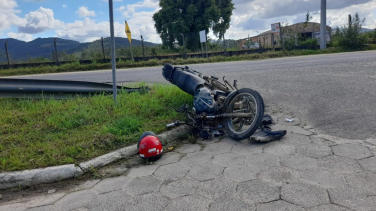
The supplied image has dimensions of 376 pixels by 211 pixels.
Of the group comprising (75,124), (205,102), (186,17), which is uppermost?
(186,17)

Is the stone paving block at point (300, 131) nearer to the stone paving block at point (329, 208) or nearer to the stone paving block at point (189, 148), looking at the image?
the stone paving block at point (189, 148)

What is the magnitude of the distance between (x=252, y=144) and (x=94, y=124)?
2234 millimetres

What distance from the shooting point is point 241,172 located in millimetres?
2701

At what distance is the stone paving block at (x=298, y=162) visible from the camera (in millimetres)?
2688

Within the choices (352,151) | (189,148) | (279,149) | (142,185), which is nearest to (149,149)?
(142,185)

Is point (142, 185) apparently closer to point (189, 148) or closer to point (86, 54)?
point (189, 148)

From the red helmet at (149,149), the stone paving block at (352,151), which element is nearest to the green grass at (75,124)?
the red helmet at (149,149)

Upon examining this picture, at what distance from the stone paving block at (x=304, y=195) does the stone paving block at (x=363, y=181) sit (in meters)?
0.29

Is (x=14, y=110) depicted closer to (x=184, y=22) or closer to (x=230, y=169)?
(x=230, y=169)

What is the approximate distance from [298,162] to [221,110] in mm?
1356

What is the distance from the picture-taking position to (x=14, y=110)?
461cm

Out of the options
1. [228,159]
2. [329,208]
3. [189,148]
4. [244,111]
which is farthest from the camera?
[244,111]

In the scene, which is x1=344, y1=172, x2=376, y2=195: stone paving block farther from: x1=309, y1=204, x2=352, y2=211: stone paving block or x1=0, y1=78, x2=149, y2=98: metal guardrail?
x1=0, y1=78, x2=149, y2=98: metal guardrail

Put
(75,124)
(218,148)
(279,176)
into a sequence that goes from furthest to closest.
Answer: (75,124), (218,148), (279,176)
